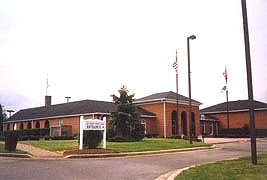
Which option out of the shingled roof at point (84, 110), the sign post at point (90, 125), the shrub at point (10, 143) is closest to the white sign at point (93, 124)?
the sign post at point (90, 125)

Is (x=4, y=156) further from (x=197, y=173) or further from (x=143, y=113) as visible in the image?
(x=143, y=113)

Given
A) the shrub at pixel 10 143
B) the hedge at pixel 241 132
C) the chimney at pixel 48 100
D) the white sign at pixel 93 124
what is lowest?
the shrub at pixel 10 143

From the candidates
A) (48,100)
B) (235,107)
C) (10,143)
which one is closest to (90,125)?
(10,143)

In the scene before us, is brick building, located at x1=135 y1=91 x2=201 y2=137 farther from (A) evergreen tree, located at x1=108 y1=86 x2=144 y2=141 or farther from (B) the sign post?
(B) the sign post

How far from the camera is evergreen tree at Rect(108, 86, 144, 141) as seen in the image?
31641 millimetres

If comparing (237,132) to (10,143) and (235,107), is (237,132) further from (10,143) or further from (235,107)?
(10,143)

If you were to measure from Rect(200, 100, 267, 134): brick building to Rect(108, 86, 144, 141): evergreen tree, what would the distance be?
24.7m

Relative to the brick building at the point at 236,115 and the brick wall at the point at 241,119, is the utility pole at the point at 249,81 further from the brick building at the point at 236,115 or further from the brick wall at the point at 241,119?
the brick wall at the point at 241,119

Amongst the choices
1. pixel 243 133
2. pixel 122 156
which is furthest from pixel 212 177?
pixel 243 133

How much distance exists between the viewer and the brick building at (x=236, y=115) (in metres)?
54.2

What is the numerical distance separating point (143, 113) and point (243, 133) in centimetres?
1596

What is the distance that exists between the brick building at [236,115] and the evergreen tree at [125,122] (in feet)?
81.1

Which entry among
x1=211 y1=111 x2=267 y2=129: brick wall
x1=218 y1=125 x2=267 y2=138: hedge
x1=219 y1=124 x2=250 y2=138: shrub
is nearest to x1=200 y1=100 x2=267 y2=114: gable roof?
x1=211 y1=111 x2=267 y2=129: brick wall

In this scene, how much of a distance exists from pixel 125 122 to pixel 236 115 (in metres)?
31.0
